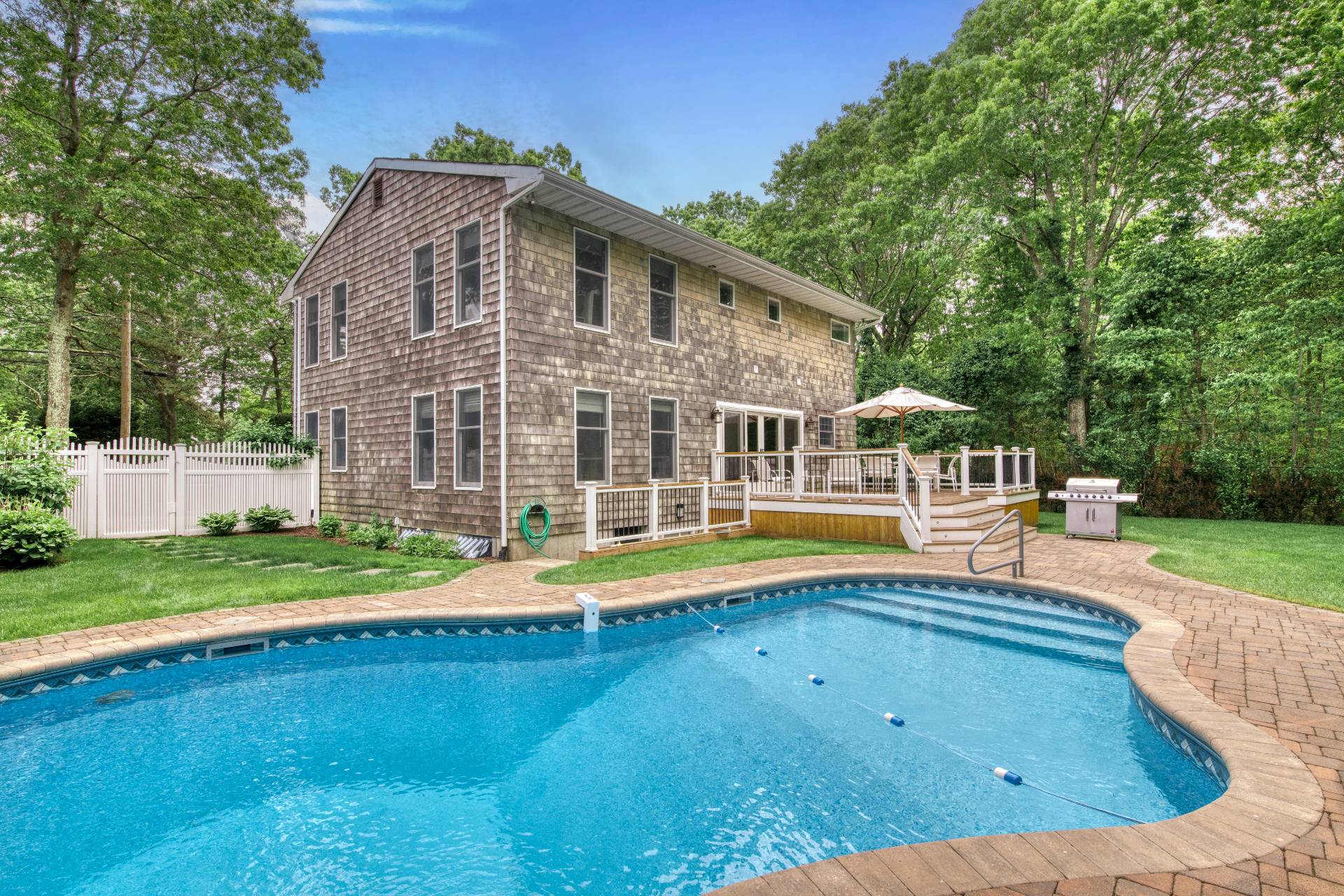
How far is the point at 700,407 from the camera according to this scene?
12.3 meters

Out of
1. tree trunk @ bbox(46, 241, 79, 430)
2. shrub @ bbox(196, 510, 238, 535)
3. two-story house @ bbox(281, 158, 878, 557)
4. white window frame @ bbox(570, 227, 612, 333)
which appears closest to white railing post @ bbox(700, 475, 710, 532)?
two-story house @ bbox(281, 158, 878, 557)

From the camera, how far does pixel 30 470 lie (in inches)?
338

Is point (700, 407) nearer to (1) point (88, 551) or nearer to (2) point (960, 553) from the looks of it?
(2) point (960, 553)

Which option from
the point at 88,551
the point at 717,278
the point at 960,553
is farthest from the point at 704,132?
the point at 88,551

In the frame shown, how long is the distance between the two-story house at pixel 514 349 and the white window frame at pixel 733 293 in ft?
0.12

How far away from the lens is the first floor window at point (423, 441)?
1066cm

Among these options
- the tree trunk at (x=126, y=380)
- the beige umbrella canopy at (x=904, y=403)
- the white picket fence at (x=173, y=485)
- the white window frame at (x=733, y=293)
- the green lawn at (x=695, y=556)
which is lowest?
the green lawn at (x=695, y=556)

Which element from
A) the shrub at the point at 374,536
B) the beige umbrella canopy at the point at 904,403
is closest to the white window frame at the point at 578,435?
the shrub at the point at 374,536

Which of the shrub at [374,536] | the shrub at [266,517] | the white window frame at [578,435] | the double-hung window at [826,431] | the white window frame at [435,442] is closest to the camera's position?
the white window frame at [578,435]

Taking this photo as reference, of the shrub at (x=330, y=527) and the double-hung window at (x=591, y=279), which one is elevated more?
the double-hung window at (x=591, y=279)

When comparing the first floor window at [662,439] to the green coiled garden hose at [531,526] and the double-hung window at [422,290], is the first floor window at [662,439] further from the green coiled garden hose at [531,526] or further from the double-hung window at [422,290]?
the double-hung window at [422,290]

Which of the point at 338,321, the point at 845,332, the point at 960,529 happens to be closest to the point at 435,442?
the point at 338,321

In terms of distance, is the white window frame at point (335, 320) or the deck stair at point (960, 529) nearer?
the deck stair at point (960, 529)

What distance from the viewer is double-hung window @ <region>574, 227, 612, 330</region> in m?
10.3
